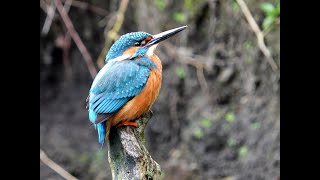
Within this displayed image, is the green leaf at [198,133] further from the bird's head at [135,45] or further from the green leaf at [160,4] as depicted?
the bird's head at [135,45]

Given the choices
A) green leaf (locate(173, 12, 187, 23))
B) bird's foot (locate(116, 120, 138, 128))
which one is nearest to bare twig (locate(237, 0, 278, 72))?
green leaf (locate(173, 12, 187, 23))

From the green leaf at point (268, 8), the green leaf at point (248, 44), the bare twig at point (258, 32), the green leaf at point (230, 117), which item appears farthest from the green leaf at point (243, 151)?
the green leaf at point (268, 8)

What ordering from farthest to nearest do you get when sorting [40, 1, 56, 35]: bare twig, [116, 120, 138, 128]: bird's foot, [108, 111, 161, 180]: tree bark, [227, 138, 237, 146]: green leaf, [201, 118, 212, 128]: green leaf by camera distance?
[201, 118, 212, 128]: green leaf → [227, 138, 237, 146]: green leaf → [40, 1, 56, 35]: bare twig → [116, 120, 138, 128]: bird's foot → [108, 111, 161, 180]: tree bark

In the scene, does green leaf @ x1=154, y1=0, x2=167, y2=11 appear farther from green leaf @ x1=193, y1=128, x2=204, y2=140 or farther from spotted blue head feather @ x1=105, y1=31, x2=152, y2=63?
spotted blue head feather @ x1=105, y1=31, x2=152, y2=63

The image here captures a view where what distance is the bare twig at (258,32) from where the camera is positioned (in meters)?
5.44

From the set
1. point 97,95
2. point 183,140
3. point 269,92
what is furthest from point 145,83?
point 183,140

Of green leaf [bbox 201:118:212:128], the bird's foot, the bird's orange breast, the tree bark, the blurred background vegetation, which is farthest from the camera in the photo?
green leaf [bbox 201:118:212:128]

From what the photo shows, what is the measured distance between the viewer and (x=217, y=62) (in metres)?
6.29

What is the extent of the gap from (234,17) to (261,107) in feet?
3.39

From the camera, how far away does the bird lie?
337 cm

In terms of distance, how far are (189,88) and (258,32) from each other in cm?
133

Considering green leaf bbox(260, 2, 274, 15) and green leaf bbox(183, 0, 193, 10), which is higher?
green leaf bbox(183, 0, 193, 10)

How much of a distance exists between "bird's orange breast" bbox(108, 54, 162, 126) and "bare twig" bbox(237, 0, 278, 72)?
2.01m

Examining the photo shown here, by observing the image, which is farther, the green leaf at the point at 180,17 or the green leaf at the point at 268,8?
the green leaf at the point at 180,17
